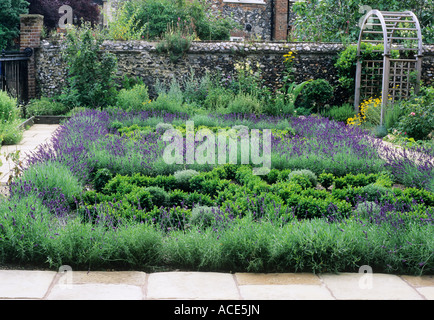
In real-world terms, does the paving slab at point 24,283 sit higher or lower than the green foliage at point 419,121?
lower

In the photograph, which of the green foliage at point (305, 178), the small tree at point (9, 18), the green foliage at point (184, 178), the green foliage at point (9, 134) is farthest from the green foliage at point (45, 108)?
the green foliage at point (305, 178)

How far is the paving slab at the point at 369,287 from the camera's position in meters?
3.18

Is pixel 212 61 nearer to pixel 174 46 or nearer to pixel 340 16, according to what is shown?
pixel 174 46

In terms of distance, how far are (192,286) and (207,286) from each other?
0.33 feet

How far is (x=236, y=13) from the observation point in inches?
823

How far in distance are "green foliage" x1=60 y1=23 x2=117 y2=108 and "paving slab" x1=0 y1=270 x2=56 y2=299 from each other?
8329 millimetres

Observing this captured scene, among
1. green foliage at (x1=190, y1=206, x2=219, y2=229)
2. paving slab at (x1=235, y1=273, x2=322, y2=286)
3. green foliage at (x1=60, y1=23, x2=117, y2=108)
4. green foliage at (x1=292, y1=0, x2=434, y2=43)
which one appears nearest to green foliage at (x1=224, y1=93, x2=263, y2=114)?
green foliage at (x1=60, y1=23, x2=117, y2=108)

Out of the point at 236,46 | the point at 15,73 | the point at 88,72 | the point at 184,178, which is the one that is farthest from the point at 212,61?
the point at 184,178

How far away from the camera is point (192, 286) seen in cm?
332

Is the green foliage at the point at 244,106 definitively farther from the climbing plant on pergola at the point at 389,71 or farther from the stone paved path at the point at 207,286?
the stone paved path at the point at 207,286

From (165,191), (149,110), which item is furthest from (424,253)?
(149,110)

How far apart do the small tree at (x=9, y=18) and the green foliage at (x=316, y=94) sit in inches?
396

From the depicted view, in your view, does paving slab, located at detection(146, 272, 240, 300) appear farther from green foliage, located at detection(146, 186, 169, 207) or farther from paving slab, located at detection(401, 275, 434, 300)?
green foliage, located at detection(146, 186, 169, 207)

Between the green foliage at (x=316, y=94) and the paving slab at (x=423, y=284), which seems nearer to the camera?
the paving slab at (x=423, y=284)
